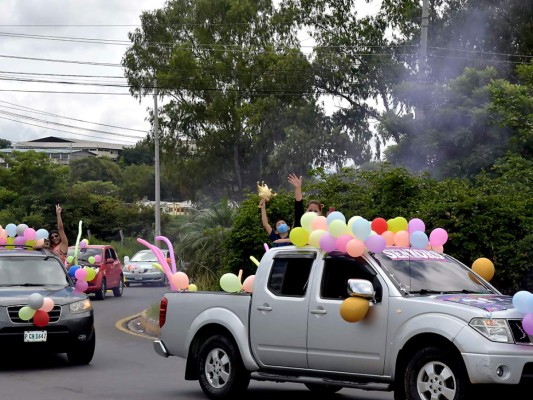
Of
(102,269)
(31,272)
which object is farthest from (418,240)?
(102,269)

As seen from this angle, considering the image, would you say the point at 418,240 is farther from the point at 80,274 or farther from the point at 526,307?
the point at 80,274

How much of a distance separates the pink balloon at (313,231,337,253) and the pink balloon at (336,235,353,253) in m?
0.07

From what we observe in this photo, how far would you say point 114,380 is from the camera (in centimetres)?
1290

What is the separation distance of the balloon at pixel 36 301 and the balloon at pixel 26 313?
0.23ft

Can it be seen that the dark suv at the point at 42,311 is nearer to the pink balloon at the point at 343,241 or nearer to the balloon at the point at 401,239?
the pink balloon at the point at 343,241

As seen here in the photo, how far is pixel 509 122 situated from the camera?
28.0 meters

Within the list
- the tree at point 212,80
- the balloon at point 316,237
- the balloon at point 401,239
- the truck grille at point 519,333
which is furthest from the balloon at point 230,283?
the tree at point 212,80

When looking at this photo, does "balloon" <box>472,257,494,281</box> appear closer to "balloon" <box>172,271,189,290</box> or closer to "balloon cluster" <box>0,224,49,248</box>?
"balloon" <box>172,271,189,290</box>

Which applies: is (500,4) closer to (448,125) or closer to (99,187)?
(448,125)

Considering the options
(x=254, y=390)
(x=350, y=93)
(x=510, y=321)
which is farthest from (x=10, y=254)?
(x=350, y=93)

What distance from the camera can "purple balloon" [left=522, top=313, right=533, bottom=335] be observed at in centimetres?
874

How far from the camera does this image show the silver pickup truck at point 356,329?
8922 millimetres

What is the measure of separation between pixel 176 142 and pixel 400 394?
164ft

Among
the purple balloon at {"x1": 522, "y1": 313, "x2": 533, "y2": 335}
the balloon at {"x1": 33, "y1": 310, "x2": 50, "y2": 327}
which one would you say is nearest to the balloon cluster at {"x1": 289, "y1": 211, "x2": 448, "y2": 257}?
the purple balloon at {"x1": 522, "y1": 313, "x2": 533, "y2": 335}
